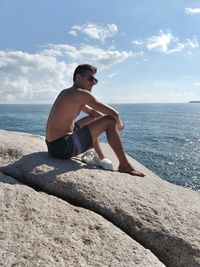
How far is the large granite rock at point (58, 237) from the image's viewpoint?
484cm

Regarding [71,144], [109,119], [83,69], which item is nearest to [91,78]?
[83,69]

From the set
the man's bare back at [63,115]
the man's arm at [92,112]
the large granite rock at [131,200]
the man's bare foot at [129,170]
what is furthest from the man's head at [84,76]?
the man's bare foot at [129,170]

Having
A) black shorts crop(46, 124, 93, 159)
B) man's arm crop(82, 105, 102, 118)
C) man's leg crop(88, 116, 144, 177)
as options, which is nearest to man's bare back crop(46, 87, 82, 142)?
black shorts crop(46, 124, 93, 159)

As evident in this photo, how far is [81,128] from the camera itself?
8148mm

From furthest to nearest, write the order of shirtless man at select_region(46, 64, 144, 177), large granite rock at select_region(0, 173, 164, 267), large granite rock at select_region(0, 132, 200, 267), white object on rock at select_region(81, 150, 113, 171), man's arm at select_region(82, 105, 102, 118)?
man's arm at select_region(82, 105, 102, 118), white object on rock at select_region(81, 150, 113, 171), shirtless man at select_region(46, 64, 144, 177), large granite rock at select_region(0, 132, 200, 267), large granite rock at select_region(0, 173, 164, 267)

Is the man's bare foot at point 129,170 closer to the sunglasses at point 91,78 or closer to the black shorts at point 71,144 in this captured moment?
the black shorts at point 71,144

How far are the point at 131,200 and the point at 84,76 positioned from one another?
310 centimetres

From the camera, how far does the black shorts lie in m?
8.07

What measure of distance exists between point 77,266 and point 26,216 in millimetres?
1311

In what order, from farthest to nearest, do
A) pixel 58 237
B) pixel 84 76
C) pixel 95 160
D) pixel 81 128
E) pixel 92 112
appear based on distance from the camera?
1. pixel 92 112
2. pixel 95 160
3. pixel 81 128
4. pixel 84 76
5. pixel 58 237

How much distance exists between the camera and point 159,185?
7.67 metres

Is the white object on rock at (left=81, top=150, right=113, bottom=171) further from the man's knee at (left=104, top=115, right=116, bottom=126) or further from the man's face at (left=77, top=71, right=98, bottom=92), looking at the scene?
the man's face at (left=77, top=71, right=98, bottom=92)

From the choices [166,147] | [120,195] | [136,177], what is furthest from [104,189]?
[166,147]

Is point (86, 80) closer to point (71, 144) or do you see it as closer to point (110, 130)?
point (110, 130)
